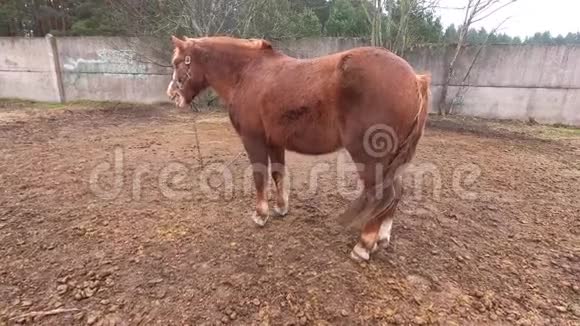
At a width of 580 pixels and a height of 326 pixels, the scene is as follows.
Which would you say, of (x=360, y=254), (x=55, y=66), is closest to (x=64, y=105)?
(x=55, y=66)

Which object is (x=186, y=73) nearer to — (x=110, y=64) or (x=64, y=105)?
(x=110, y=64)

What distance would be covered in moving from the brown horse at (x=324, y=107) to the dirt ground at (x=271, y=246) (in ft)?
1.23

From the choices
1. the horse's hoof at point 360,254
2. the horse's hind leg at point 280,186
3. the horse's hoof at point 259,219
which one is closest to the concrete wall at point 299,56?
the horse's hind leg at point 280,186

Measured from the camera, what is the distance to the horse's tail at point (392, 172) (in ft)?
6.95

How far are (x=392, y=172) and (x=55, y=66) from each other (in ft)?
34.1

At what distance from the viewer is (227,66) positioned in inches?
114

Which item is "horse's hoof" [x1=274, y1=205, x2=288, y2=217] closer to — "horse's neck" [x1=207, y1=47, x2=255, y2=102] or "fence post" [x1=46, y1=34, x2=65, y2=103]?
"horse's neck" [x1=207, y1=47, x2=255, y2=102]

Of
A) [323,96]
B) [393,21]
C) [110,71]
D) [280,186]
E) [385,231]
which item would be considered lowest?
[385,231]

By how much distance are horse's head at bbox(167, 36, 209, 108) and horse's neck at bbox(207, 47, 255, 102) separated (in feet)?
0.46

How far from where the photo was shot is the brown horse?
204 centimetres

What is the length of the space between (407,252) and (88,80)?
9824mm

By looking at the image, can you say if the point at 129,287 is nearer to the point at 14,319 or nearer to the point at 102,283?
the point at 102,283

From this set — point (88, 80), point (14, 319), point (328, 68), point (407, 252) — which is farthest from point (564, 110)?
point (88, 80)

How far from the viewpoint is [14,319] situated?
1854mm
